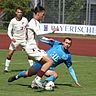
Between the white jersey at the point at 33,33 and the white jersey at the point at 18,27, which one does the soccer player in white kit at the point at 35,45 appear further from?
the white jersey at the point at 18,27

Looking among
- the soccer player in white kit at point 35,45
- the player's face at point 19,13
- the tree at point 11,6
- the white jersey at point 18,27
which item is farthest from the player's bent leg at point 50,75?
the tree at point 11,6

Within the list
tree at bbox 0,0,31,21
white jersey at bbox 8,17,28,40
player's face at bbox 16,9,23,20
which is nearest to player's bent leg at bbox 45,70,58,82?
player's face at bbox 16,9,23,20

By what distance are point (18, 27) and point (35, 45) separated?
436 centimetres

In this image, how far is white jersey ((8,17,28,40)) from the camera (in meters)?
16.1

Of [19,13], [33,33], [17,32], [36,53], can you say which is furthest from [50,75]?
[17,32]

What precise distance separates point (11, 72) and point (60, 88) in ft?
12.9

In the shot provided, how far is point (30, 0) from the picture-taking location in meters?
41.0

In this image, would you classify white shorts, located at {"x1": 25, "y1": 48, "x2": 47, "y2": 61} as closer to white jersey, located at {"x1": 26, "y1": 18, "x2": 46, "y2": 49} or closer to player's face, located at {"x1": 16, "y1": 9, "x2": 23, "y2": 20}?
white jersey, located at {"x1": 26, "y1": 18, "x2": 46, "y2": 49}

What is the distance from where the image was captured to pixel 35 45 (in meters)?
11.9

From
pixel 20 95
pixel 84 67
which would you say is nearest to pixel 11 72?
pixel 84 67

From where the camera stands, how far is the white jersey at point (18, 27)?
16.1 metres

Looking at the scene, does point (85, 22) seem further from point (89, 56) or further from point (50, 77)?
point (50, 77)

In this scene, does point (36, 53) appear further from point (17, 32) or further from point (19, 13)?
point (17, 32)

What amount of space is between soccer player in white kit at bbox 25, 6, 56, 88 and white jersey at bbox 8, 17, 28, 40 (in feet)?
13.5
